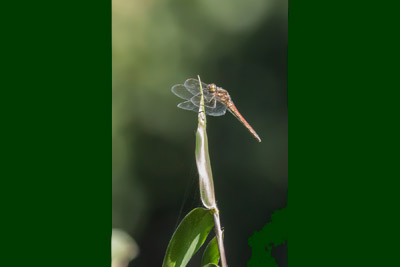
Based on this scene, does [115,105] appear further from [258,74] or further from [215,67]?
[258,74]

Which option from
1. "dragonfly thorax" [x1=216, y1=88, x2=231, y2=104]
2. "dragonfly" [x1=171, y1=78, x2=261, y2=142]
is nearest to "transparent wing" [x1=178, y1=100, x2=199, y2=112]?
"dragonfly" [x1=171, y1=78, x2=261, y2=142]

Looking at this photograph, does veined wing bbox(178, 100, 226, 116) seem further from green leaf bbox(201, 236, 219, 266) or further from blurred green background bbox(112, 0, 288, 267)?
green leaf bbox(201, 236, 219, 266)

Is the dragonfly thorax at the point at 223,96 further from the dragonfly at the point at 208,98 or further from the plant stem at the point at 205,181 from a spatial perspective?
the plant stem at the point at 205,181

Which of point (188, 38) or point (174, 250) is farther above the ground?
point (188, 38)

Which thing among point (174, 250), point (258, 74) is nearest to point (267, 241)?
point (258, 74)

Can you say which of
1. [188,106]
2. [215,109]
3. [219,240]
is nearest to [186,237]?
[219,240]

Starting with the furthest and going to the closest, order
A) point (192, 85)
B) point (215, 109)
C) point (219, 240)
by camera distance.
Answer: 1. point (215, 109)
2. point (192, 85)
3. point (219, 240)

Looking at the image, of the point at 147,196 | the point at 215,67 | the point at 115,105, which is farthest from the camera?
the point at 215,67

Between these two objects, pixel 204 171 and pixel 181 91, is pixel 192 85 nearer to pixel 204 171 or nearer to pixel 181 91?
pixel 181 91
